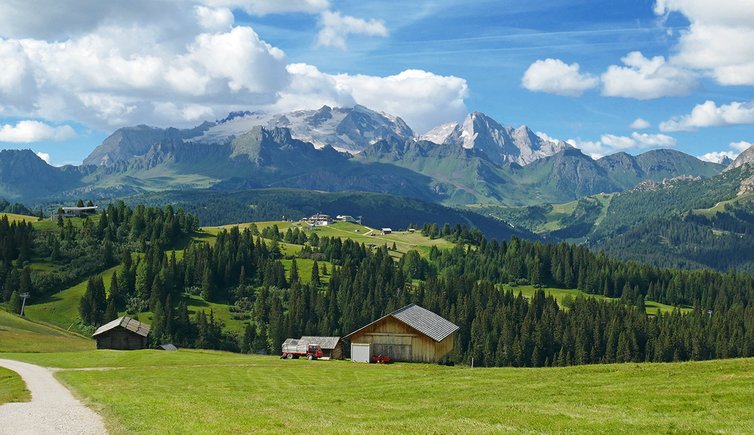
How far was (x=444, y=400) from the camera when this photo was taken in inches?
1636

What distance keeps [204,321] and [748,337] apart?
488ft

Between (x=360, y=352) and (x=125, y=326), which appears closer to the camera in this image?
(x=360, y=352)

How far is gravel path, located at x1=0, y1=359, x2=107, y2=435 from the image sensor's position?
30.6 meters

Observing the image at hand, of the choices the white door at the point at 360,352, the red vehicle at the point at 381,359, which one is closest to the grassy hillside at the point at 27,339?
the white door at the point at 360,352

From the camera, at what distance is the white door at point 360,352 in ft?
332

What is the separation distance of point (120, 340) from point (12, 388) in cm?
8366

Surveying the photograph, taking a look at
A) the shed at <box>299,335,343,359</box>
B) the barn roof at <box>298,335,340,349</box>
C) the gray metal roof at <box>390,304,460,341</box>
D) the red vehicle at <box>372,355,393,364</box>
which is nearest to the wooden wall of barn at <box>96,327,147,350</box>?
the shed at <box>299,335,343,359</box>

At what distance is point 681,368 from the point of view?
161 ft

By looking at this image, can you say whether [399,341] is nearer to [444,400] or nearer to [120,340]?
[120,340]

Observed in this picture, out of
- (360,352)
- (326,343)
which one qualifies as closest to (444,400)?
(360,352)

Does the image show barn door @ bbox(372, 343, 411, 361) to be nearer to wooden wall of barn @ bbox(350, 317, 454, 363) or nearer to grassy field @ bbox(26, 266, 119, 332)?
wooden wall of barn @ bbox(350, 317, 454, 363)

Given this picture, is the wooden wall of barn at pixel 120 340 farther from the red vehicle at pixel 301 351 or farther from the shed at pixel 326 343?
the red vehicle at pixel 301 351

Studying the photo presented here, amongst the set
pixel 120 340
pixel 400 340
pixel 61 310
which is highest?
pixel 400 340

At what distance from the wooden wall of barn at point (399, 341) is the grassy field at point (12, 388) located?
51362 millimetres
